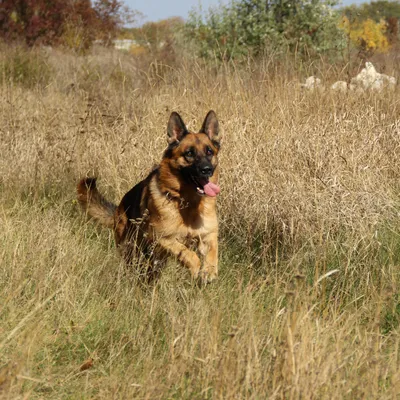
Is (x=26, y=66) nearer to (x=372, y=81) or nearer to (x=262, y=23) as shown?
(x=262, y=23)

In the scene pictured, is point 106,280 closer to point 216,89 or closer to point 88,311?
point 88,311

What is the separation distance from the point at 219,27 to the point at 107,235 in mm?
10074

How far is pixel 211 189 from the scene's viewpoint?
16.5 feet

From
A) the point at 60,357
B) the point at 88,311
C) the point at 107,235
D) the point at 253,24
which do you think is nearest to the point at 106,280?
the point at 88,311

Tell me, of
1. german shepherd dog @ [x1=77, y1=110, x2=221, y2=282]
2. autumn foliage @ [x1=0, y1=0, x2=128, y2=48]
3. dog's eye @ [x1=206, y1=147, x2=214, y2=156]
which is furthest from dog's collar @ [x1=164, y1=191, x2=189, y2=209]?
autumn foliage @ [x1=0, y1=0, x2=128, y2=48]

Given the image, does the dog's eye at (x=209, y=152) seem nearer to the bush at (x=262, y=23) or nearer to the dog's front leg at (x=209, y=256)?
the dog's front leg at (x=209, y=256)

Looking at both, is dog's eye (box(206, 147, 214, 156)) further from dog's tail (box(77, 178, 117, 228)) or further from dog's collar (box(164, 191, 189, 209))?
dog's tail (box(77, 178, 117, 228))

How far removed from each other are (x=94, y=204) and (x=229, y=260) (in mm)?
1302

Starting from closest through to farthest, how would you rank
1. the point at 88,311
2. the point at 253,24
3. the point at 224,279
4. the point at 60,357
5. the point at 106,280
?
the point at 60,357 → the point at 88,311 → the point at 106,280 → the point at 224,279 → the point at 253,24

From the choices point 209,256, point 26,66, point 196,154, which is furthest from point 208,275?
point 26,66

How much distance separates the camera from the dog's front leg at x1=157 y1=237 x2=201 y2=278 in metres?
4.79

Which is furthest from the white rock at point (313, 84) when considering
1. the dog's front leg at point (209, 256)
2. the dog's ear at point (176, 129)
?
the dog's front leg at point (209, 256)

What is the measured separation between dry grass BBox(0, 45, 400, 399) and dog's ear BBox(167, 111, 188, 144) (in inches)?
29.2

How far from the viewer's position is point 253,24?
14.1 m
